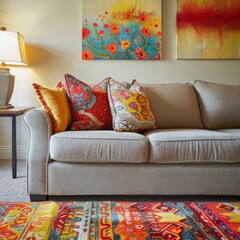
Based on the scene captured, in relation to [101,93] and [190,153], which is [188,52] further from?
[190,153]

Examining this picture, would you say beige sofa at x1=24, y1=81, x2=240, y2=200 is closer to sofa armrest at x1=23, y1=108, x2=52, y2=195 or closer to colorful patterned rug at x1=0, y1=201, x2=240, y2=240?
Result: sofa armrest at x1=23, y1=108, x2=52, y2=195

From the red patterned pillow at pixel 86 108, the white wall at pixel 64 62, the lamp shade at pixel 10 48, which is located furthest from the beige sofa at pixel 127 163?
the white wall at pixel 64 62

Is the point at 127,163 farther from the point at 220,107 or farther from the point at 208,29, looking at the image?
the point at 208,29

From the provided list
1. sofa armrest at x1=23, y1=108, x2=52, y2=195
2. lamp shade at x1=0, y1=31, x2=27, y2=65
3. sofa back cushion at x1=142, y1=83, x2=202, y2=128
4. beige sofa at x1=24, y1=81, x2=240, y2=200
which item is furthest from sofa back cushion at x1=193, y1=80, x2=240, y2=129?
lamp shade at x1=0, y1=31, x2=27, y2=65

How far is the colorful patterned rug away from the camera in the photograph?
783mm

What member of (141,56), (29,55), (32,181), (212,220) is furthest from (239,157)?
(29,55)

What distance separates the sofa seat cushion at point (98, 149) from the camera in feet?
5.16

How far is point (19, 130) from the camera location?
9.18 feet

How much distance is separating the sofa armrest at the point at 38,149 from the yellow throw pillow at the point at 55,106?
8cm

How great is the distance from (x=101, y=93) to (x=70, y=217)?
1.21 meters

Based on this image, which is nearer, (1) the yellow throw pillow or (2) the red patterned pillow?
(1) the yellow throw pillow

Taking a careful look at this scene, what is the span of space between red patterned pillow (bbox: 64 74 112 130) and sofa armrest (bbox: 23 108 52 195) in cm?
29

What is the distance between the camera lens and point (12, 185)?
2.00 m

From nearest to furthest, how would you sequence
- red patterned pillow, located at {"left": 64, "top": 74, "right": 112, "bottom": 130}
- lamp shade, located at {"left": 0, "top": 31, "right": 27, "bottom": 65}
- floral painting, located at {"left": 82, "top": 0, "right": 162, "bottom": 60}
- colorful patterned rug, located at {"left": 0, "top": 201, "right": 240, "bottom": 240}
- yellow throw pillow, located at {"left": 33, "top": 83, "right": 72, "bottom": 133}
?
colorful patterned rug, located at {"left": 0, "top": 201, "right": 240, "bottom": 240} < yellow throw pillow, located at {"left": 33, "top": 83, "right": 72, "bottom": 133} < red patterned pillow, located at {"left": 64, "top": 74, "right": 112, "bottom": 130} < lamp shade, located at {"left": 0, "top": 31, "right": 27, "bottom": 65} < floral painting, located at {"left": 82, "top": 0, "right": 162, "bottom": 60}
